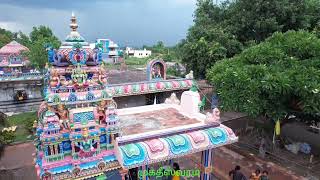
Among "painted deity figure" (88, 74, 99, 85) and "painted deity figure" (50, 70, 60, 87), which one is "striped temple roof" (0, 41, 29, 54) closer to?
"painted deity figure" (50, 70, 60, 87)

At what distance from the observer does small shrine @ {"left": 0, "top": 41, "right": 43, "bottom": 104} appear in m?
24.6

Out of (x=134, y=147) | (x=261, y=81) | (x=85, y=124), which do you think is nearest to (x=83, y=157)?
(x=85, y=124)

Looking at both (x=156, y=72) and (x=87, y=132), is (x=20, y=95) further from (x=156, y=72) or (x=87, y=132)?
(x=87, y=132)

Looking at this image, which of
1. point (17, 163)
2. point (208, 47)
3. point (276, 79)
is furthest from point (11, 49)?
point (276, 79)

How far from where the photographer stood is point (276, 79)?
11.6 meters

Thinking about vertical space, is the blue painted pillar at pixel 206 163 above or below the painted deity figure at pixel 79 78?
below

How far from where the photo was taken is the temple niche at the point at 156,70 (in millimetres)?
21420

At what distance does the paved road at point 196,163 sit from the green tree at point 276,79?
2998mm

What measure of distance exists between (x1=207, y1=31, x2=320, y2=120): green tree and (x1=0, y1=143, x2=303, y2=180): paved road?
2998 millimetres

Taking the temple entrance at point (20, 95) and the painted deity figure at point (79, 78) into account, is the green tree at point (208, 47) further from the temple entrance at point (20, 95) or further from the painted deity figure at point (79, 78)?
the temple entrance at point (20, 95)

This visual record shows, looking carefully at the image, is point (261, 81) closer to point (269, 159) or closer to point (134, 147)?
point (269, 159)

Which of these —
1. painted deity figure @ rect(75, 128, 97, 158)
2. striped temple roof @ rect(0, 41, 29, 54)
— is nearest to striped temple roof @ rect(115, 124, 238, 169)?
painted deity figure @ rect(75, 128, 97, 158)

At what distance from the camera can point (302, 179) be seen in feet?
41.3

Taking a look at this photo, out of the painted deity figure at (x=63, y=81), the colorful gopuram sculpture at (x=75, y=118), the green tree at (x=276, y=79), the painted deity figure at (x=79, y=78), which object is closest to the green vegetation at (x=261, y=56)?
the green tree at (x=276, y=79)
